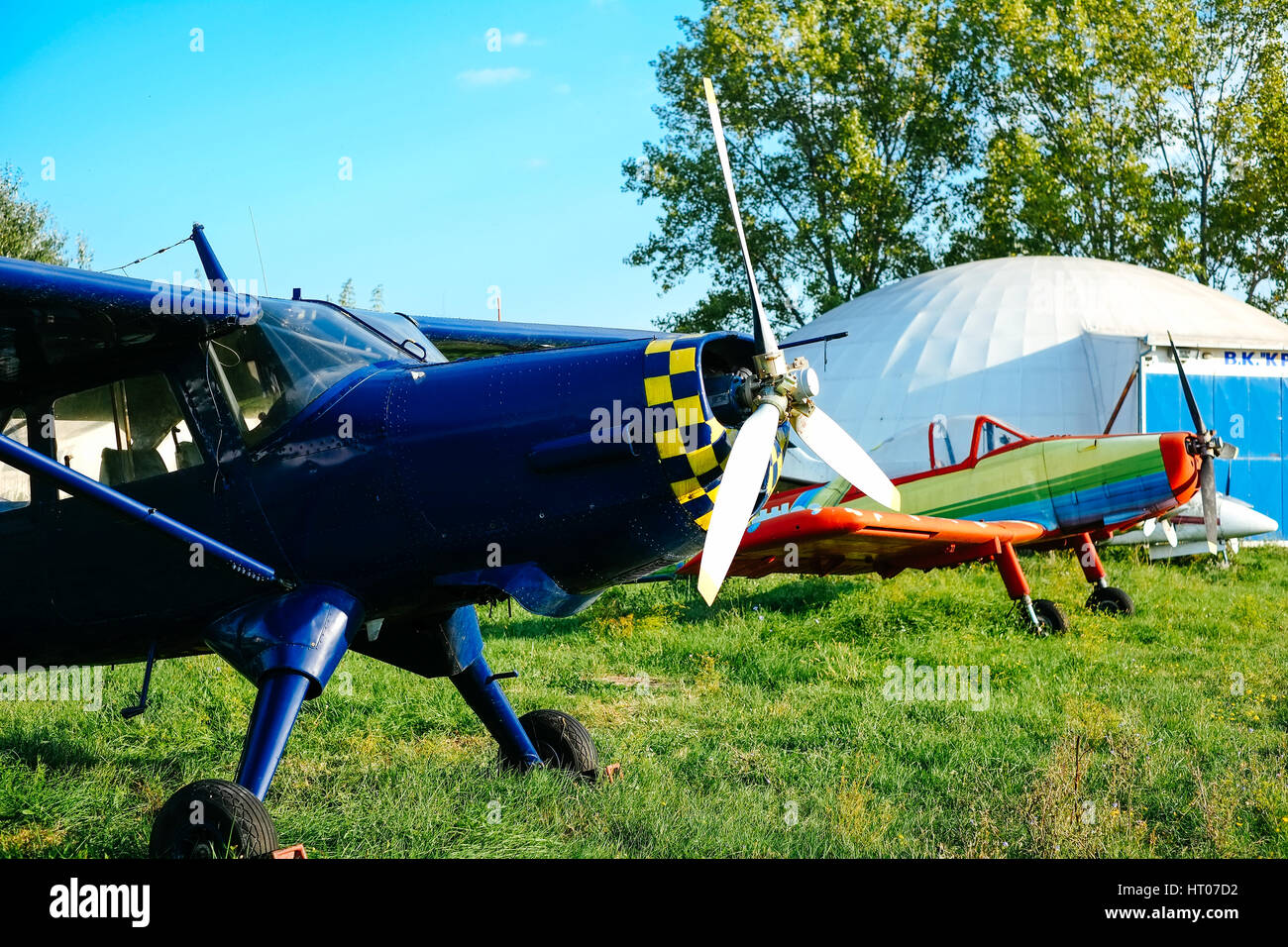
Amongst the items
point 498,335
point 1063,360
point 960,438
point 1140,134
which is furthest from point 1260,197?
point 498,335

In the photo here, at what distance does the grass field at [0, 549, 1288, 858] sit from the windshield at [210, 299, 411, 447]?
1979 millimetres

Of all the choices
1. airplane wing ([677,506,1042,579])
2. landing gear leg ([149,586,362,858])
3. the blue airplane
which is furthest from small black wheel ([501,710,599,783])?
airplane wing ([677,506,1042,579])

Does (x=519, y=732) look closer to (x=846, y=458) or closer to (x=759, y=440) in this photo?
(x=846, y=458)

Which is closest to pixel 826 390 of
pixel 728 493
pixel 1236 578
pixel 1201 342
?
pixel 1201 342

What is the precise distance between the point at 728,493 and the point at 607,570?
72cm

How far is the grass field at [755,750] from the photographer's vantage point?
5.24 meters

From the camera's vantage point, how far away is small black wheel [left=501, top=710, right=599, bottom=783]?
628cm

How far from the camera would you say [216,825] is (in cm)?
434

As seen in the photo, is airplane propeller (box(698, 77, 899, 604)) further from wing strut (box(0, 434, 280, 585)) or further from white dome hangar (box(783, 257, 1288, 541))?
white dome hangar (box(783, 257, 1288, 541))

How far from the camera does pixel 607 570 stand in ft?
15.7
